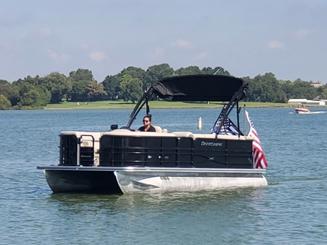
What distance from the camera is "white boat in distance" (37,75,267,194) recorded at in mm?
24266

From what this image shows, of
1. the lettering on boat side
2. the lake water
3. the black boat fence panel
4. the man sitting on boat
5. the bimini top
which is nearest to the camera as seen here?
the lake water

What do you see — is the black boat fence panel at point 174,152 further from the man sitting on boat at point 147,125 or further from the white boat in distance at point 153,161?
the man sitting on boat at point 147,125

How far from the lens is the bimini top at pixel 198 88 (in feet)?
89.5

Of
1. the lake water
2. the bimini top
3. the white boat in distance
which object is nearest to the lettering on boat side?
the white boat in distance

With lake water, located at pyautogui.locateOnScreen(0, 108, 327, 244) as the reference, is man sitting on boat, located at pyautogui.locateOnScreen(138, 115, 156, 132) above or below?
above

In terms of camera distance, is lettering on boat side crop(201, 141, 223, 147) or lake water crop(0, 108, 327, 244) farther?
lettering on boat side crop(201, 141, 223, 147)

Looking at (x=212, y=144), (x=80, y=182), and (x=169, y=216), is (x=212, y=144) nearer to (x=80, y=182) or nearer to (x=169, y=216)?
(x=80, y=182)

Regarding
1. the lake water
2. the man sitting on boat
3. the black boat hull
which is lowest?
the lake water

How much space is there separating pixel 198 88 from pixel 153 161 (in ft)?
12.4

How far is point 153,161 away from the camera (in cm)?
2464

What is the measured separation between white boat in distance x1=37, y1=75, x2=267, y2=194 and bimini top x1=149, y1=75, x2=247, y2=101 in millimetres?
449

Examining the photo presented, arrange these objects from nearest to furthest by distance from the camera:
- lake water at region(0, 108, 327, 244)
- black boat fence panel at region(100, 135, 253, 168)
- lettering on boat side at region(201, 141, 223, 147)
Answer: lake water at region(0, 108, 327, 244) → black boat fence panel at region(100, 135, 253, 168) → lettering on boat side at region(201, 141, 223, 147)

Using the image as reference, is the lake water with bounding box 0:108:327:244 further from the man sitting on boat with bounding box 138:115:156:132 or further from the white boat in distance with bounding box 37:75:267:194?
the man sitting on boat with bounding box 138:115:156:132

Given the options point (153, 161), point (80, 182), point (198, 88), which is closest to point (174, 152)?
point (153, 161)
